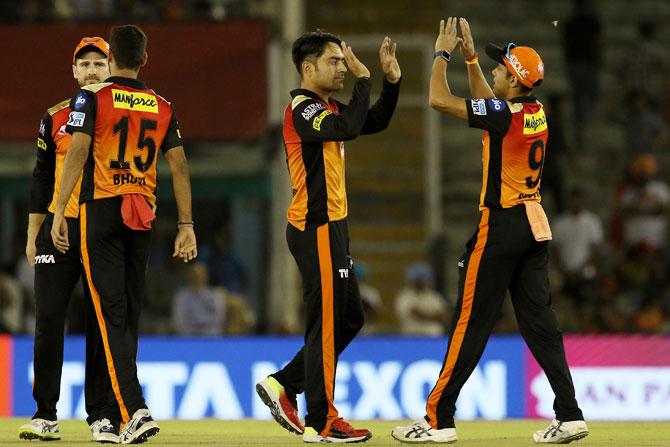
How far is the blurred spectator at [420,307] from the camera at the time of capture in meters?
14.6

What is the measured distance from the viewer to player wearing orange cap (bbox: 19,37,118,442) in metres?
8.34

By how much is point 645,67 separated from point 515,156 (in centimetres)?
1068

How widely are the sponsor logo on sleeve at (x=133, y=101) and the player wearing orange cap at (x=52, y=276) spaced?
501 millimetres

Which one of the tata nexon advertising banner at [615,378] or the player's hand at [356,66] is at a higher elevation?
the player's hand at [356,66]

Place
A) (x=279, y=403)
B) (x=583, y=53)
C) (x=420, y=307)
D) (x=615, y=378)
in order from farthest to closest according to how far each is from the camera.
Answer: (x=583, y=53), (x=420, y=307), (x=615, y=378), (x=279, y=403)

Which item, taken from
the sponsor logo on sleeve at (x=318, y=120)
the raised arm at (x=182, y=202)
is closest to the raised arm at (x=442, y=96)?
the sponsor logo on sleeve at (x=318, y=120)

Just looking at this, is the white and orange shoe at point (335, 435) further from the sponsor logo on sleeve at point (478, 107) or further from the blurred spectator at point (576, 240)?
the blurred spectator at point (576, 240)

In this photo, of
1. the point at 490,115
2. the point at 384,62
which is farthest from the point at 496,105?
the point at 384,62

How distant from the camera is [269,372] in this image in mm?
12867

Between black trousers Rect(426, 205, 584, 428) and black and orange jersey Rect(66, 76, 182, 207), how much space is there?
180 centimetres

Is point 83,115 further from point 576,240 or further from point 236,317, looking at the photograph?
point 576,240

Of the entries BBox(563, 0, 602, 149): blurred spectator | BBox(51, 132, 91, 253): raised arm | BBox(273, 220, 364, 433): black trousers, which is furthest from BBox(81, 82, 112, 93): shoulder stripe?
BBox(563, 0, 602, 149): blurred spectator

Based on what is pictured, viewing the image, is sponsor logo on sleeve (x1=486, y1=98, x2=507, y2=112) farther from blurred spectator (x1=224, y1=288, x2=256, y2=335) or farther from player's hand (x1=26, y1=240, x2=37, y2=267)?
blurred spectator (x1=224, y1=288, x2=256, y2=335)

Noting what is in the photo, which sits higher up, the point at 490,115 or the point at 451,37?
the point at 451,37
